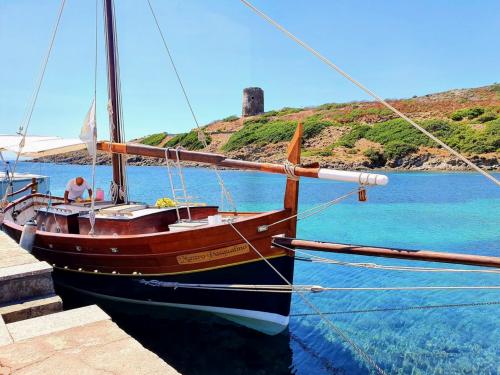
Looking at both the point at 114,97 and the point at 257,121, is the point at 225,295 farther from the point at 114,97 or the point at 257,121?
the point at 257,121

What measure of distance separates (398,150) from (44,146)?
52021mm

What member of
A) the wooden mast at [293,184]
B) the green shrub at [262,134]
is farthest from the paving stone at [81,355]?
the green shrub at [262,134]

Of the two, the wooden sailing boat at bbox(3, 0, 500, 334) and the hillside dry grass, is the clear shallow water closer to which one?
the wooden sailing boat at bbox(3, 0, 500, 334)

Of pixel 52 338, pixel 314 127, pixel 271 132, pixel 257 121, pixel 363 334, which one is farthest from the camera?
pixel 257 121

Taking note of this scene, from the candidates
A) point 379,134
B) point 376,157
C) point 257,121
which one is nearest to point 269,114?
point 257,121

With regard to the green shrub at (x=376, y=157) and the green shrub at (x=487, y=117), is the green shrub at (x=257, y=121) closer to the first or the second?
the green shrub at (x=376, y=157)

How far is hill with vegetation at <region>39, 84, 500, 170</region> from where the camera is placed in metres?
54.5

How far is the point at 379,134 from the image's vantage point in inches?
2505

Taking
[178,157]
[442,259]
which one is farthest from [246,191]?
[442,259]

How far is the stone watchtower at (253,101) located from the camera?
99812mm

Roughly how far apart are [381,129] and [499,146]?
1768 centimetres

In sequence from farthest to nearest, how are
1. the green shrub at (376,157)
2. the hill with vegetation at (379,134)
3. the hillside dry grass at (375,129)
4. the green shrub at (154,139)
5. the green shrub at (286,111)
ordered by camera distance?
the green shrub at (154,139), the green shrub at (286,111), the hillside dry grass at (375,129), the green shrub at (376,157), the hill with vegetation at (379,134)

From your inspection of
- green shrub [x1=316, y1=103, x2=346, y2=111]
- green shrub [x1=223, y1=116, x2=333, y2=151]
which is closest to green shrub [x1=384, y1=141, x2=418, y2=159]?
green shrub [x1=223, y1=116, x2=333, y2=151]

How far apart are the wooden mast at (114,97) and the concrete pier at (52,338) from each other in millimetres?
6222
